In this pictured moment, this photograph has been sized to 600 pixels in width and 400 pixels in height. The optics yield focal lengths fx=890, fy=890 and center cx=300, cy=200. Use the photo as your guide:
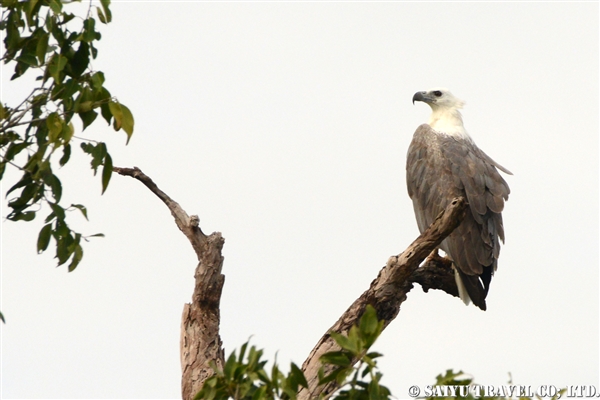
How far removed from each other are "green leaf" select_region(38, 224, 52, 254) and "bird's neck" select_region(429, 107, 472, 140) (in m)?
6.12

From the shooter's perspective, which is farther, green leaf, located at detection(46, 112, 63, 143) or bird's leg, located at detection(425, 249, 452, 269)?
bird's leg, located at detection(425, 249, 452, 269)

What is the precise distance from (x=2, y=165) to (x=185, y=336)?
293cm

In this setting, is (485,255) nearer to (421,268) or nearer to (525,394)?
(421,268)

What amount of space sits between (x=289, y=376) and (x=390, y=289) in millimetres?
2830

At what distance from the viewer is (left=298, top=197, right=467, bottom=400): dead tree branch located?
19.9ft

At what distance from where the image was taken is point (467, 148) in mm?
9266

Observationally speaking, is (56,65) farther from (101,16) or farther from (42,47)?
(101,16)

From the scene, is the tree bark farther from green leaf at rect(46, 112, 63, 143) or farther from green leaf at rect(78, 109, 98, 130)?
green leaf at rect(46, 112, 63, 143)

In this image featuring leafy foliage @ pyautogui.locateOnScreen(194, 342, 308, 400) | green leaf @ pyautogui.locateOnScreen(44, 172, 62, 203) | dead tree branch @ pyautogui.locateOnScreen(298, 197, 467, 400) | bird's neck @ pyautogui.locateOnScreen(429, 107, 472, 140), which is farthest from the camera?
bird's neck @ pyautogui.locateOnScreen(429, 107, 472, 140)

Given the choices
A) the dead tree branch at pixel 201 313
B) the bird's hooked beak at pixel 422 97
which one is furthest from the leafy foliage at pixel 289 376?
the bird's hooked beak at pixel 422 97

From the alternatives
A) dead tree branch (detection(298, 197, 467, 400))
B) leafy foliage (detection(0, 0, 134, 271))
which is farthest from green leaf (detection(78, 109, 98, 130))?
dead tree branch (detection(298, 197, 467, 400))

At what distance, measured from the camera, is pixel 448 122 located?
10.1 metres

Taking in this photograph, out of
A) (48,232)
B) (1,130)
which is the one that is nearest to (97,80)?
(1,130)

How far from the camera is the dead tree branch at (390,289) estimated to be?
6051mm
